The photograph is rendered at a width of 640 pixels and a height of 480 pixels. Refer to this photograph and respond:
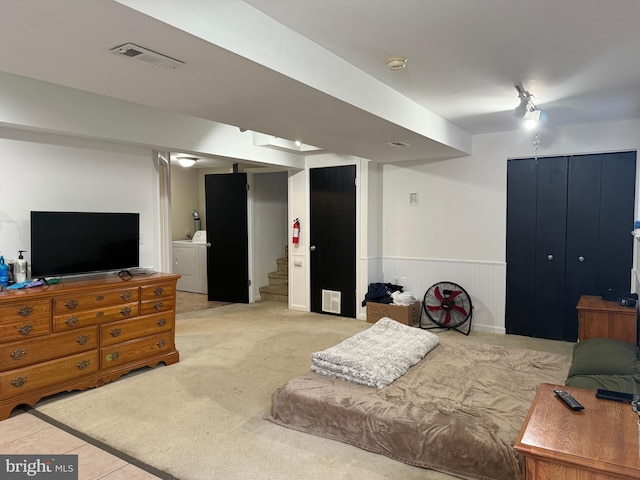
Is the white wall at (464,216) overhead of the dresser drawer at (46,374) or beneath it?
overhead

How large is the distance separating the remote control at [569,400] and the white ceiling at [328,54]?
1.79 m

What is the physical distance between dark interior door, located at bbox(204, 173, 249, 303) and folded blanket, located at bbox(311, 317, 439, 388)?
149 inches

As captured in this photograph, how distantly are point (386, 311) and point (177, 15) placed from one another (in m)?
4.33

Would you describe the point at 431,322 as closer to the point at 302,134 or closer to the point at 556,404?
the point at 302,134

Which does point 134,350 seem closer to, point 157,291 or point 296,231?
point 157,291

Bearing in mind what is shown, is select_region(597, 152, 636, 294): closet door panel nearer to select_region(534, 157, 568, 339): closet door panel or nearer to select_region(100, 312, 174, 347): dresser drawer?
select_region(534, 157, 568, 339): closet door panel

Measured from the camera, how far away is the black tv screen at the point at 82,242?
11.5ft

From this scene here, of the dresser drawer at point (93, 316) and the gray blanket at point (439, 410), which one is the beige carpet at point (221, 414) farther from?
the dresser drawer at point (93, 316)

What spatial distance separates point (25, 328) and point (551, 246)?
5.10 meters

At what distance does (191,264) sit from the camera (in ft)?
26.0

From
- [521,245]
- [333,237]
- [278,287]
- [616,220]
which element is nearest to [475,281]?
[521,245]

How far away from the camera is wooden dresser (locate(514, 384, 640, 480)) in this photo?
137cm

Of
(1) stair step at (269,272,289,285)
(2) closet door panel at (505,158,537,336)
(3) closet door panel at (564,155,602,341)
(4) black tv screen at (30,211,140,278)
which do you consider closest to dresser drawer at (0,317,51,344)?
(4) black tv screen at (30,211,140,278)

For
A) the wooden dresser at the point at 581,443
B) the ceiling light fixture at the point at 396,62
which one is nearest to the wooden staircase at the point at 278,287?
the ceiling light fixture at the point at 396,62
